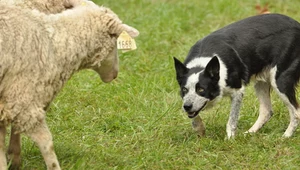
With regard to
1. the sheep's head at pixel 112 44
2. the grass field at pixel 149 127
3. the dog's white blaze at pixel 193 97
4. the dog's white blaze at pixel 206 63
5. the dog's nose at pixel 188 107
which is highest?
the sheep's head at pixel 112 44

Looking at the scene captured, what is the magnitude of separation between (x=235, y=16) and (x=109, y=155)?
19.2 ft

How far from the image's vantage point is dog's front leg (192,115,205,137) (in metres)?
6.97

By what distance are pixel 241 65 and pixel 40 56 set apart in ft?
7.25

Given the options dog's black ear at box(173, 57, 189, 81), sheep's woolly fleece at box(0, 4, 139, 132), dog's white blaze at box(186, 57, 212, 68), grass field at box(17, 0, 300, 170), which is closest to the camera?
sheep's woolly fleece at box(0, 4, 139, 132)

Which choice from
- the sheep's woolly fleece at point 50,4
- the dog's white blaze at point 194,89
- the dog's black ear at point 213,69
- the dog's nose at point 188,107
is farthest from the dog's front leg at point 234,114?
the sheep's woolly fleece at point 50,4

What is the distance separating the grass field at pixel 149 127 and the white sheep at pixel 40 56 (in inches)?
26.1

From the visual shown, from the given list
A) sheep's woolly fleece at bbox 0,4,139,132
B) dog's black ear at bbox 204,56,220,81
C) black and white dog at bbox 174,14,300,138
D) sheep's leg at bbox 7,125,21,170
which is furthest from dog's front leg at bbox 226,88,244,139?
sheep's leg at bbox 7,125,21,170

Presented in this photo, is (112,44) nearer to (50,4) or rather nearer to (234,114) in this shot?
(50,4)

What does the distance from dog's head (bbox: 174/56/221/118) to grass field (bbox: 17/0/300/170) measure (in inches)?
14.3

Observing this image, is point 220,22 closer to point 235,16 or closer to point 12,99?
point 235,16

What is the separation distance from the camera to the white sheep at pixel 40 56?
5.32m

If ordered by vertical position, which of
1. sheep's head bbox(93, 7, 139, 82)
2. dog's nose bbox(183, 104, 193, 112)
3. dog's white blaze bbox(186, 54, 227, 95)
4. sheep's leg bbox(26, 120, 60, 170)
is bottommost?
dog's nose bbox(183, 104, 193, 112)

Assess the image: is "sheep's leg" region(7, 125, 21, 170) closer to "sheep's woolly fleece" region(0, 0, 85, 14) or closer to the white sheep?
the white sheep

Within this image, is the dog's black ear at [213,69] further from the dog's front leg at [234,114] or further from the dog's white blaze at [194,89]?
the dog's front leg at [234,114]
